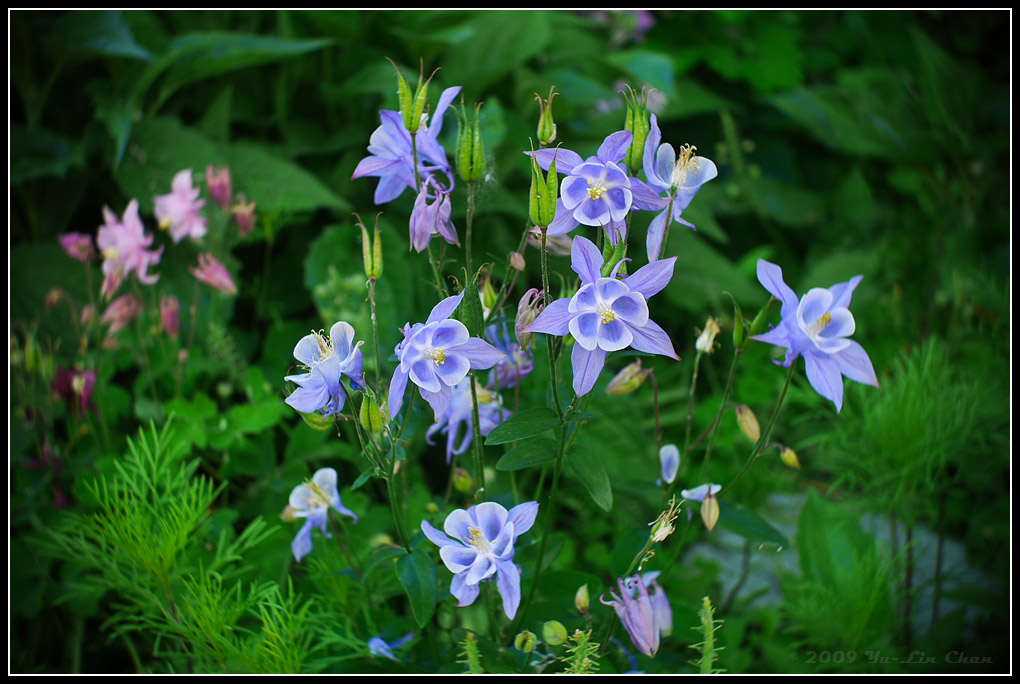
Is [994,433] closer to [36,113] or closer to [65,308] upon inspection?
[65,308]

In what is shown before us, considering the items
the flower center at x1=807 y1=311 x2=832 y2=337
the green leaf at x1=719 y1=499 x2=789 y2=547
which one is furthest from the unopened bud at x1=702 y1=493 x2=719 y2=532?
the flower center at x1=807 y1=311 x2=832 y2=337

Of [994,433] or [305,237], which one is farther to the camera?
[305,237]

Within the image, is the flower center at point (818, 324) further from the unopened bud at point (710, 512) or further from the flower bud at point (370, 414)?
the flower bud at point (370, 414)

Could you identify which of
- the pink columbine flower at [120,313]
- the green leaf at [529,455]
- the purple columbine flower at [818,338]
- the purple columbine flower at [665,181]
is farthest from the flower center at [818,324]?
the pink columbine flower at [120,313]

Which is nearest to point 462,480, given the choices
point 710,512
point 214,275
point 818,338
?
point 710,512

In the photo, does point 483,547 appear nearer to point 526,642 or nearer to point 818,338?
point 526,642

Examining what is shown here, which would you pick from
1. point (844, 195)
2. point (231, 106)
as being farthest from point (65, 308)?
point (844, 195)
